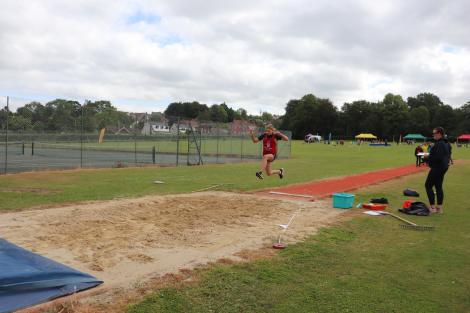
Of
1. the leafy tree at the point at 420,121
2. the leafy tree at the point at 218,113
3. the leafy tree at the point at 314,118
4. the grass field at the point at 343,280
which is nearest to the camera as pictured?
the grass field at the point at 343,280

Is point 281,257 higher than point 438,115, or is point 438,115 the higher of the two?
point 438,115

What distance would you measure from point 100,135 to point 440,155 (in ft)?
71.7

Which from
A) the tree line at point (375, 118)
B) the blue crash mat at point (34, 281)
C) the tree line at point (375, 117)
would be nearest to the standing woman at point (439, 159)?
the blue crash mat at point (34, 281)

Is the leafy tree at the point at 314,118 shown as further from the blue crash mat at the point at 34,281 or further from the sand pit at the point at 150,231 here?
the blue crash mat at the point at 34,281

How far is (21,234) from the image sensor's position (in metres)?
7.93

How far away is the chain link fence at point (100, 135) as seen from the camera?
23.4 metres

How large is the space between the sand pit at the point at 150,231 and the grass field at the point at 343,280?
2.41 ft

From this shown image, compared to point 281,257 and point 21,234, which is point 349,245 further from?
point 21,234

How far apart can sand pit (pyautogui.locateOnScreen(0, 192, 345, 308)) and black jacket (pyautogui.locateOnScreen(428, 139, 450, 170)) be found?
111 inches

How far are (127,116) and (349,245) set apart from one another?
24096 millimetres

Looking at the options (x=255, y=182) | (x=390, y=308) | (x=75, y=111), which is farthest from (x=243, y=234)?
(x=75, y=111)

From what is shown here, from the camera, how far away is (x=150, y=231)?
854 cm

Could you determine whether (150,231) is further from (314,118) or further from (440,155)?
(314,118)

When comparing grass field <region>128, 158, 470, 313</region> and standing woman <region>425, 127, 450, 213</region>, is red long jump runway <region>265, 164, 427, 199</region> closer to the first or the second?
standing woman <region>425, 127, 450, 213</region>
